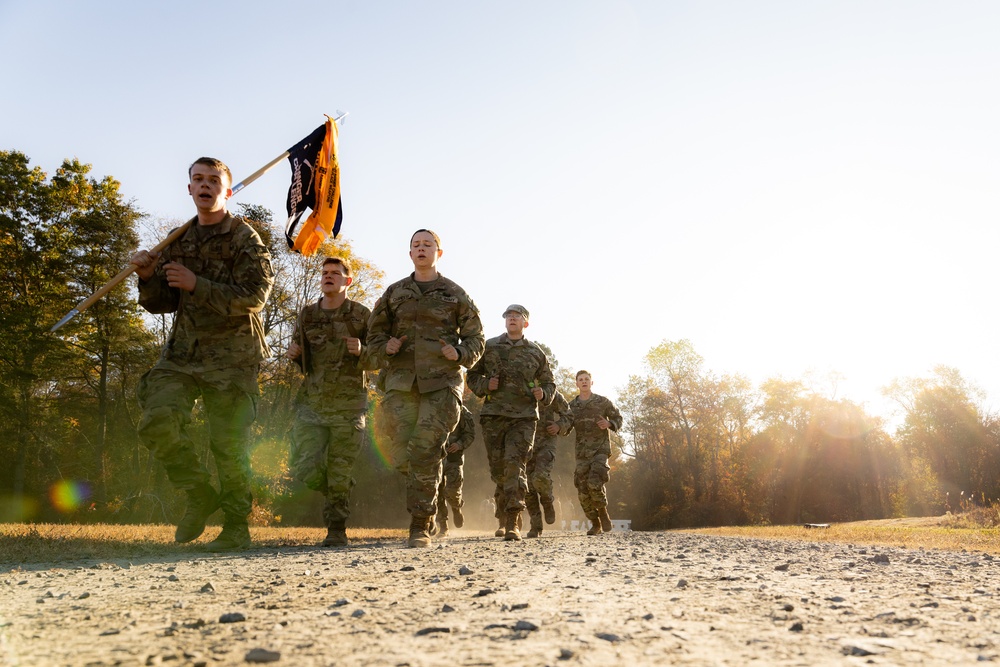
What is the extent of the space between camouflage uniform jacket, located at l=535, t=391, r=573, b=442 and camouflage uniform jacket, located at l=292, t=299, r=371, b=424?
4813 millimetres

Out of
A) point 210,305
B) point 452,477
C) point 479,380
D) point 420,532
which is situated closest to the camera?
point 210,305

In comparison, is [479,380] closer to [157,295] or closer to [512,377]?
[512,377]

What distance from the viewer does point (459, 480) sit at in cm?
1230

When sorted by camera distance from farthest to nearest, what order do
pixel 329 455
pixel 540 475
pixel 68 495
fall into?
pixel 68 495, pixel 540 475, pixel 329 455

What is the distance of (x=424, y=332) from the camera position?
6965 millimetres

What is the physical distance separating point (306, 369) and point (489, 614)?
5.88 m

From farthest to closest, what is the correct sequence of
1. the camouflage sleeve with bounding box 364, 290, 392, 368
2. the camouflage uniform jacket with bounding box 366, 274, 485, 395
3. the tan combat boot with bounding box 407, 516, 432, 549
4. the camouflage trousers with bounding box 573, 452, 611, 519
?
1. the camouflage trousers with bounding box 573, 452, 611, 519
2. the camouflage sleeve with bounding box 364, 290, 392, 368
3. the camouflage uniform jacket with bounding box 366, 274, 485, 395
4. the tan combat boot with bounding box 407, 516, 432, 549

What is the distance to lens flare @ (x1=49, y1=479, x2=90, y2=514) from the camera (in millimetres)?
24516

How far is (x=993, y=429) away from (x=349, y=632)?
4848cm

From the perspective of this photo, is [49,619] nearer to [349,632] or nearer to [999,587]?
[349,632]

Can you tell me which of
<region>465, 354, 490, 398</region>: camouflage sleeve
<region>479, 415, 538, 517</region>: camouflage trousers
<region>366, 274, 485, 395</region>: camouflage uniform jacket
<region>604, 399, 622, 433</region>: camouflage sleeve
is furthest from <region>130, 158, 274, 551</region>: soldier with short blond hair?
<region>604, 399, 622, 433</region>: camouflage sleeve

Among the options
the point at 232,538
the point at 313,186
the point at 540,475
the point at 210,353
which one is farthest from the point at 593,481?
the point at 210,353

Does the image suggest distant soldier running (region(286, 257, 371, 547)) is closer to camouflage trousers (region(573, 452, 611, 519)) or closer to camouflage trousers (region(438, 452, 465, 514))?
camouflage trousers (region(438, 452, 465, 514))

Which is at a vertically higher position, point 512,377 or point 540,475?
point 512,377
